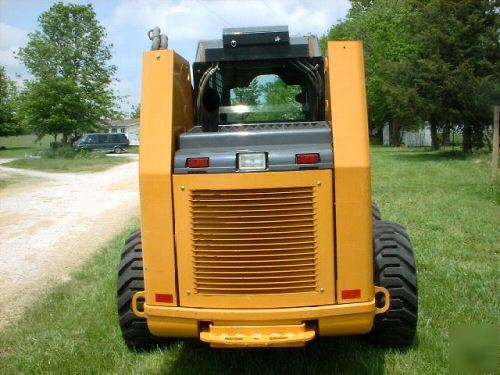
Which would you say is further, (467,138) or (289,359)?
(467,138)

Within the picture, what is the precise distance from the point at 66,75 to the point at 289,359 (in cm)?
3593

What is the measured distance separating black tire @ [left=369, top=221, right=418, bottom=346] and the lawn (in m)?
0.15

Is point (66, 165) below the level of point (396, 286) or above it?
above

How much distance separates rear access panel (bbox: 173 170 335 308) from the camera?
143 inches

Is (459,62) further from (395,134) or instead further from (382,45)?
(395,134)

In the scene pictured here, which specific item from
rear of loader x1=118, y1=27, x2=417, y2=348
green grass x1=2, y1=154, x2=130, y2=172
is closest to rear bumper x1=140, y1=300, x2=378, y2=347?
rear of loader x1=118, y1=27, x2=417, y2=348

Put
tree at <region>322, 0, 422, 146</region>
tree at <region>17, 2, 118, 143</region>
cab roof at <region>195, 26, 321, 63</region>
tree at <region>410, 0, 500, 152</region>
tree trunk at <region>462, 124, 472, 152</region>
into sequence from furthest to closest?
tree at <region>322, 0, 422, 146</region>, tree at <region>17, 2, 118, 143</region>, tree trunk at <region>462, 124, 472, 152</region>, tree at <region>410, 0, 500, 152</region>, cab roof at <region>195, 26, 321, 63</region>

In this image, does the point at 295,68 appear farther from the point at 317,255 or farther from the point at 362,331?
the point at 362,331

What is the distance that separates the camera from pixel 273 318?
368 centimetres

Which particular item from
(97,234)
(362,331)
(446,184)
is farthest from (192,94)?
(446,184)

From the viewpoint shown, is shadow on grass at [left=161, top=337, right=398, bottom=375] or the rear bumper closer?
the rear bumper

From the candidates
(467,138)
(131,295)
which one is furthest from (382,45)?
(131,295)

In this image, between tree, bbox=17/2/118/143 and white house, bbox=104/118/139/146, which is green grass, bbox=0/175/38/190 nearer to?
tree, bbox=17/2/118/143

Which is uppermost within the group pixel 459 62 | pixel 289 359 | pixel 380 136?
pixel 459 62
